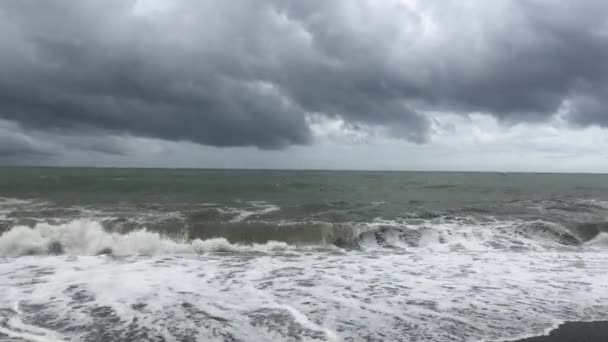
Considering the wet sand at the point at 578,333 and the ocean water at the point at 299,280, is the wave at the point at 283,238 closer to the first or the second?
the ocean water at the point at 299,280

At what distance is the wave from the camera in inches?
477

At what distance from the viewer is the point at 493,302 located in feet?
22.5

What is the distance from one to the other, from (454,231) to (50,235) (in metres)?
16.2

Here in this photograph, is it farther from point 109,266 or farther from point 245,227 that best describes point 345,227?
point 109,266

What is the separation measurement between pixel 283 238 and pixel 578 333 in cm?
1031

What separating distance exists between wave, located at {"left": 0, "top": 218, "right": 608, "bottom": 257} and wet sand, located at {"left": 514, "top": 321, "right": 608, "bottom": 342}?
699cm

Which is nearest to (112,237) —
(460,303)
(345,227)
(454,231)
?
(345,227)

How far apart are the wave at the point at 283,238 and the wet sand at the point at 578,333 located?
22.9 ft

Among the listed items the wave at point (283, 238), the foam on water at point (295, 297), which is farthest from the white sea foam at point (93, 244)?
the foam on water at point (295, 297)

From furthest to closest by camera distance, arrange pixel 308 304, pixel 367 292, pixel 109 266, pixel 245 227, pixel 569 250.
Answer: pixel 245 227, pixel 569 250, pixel 109 266, pixel 367 292, pixel 308 304

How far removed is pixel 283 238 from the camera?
47.4 ft

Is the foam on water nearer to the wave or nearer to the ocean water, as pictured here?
the ocean water

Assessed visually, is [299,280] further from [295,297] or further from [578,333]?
[578,333]

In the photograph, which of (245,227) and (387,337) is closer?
(387,337)
